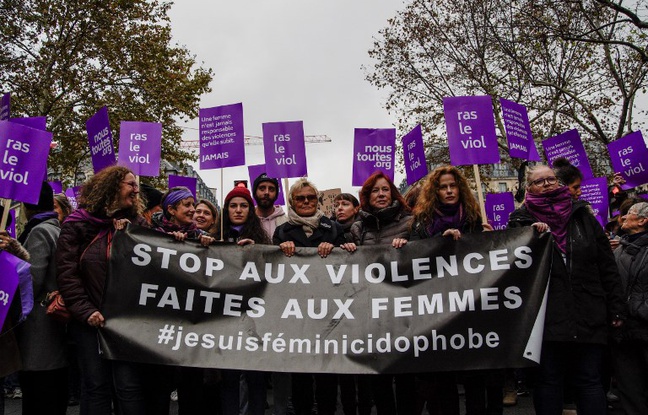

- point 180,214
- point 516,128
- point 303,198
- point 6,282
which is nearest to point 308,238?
point 303,198

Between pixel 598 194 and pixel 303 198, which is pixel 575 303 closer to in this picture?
pixel 303 198

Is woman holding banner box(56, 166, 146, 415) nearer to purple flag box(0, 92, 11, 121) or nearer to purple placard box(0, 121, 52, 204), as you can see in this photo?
purple placard box(0, 121, 52, 204)

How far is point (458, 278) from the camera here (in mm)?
3900

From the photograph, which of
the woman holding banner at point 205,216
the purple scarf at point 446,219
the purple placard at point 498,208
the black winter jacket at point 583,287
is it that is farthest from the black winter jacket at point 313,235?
the purple placard at point 498,208

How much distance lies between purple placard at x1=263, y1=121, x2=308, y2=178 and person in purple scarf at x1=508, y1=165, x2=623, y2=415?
12.0ft

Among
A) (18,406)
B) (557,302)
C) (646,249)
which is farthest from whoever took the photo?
(18,406)

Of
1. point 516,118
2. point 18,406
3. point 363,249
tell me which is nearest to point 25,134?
point 363,249

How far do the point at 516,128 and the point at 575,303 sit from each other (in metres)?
4.91

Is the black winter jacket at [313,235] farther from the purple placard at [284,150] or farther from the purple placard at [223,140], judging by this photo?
the purple placard at [284,150]

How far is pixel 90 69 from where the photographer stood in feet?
61.7

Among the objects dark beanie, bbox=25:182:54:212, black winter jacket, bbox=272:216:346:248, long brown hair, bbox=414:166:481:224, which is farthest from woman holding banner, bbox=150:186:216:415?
long brown hair, bbox=414:166:481:224

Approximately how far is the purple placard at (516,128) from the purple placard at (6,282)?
21.1 ft

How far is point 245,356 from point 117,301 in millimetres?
948

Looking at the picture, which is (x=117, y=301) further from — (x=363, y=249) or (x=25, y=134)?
(x=363, y=249)
